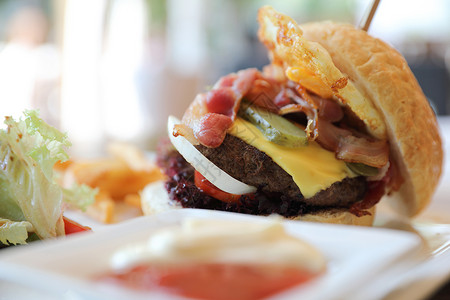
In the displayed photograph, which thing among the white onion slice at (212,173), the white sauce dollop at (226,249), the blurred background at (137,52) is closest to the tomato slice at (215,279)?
the white sauce dollop at (226,249)

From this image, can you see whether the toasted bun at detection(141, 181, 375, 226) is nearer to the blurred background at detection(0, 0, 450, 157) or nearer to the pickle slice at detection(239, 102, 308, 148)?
the pickle slice at detection(239, 102, 308, 148)

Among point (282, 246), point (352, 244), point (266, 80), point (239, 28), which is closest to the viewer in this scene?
point (282, 246)

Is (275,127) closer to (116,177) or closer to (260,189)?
(260,189)

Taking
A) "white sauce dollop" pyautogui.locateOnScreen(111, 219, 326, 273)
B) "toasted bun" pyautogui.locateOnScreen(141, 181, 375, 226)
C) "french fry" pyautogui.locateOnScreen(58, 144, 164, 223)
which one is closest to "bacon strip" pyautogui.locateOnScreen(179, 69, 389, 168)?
"toasted bun" pyautogui.locateOnScreen(141, 181, 375, 226)

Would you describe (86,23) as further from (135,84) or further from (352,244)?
(352,244)

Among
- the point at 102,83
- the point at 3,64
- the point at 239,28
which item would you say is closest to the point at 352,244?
the point at 3,64

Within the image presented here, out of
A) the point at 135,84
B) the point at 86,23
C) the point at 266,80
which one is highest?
the point at 266,80
